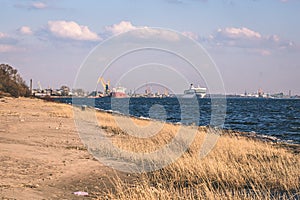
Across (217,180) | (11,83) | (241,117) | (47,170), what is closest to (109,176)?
(47,170)

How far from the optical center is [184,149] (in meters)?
19.4

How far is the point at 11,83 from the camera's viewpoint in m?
87.4

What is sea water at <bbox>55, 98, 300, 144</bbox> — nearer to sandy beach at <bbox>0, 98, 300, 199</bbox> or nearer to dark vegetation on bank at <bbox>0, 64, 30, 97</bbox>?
dark vegetation on bank at <bbox>0, 64, 30, 97</bbox>

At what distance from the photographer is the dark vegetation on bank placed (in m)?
84.7

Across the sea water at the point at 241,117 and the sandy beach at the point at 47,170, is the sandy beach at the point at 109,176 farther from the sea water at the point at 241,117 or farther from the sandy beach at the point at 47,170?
the sea water at the point at 241,117

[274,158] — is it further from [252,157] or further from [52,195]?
[52,195]

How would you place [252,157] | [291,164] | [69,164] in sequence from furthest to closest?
[252,157]
[291,164]
[69,164]

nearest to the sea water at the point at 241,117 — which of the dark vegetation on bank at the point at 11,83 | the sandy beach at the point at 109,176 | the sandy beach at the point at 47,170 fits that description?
the dark vegetation on bank at the point at 11,83

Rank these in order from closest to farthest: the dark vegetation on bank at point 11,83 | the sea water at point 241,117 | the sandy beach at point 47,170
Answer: the sandy beach at point 47,170 < the sea water at point 241,117 < the dark vegetation on bank at point 11,83

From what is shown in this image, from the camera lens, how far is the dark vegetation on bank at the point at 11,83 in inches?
3334

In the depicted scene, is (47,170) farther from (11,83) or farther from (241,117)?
(11,83)

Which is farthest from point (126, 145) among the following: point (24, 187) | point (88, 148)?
point (24, 187)

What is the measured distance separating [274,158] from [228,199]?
28.5 feet

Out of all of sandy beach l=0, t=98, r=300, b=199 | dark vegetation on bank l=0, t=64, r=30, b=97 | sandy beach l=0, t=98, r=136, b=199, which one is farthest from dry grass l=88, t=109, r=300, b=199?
dark vegetation on bank l=0, t=64, r=30, b=97
